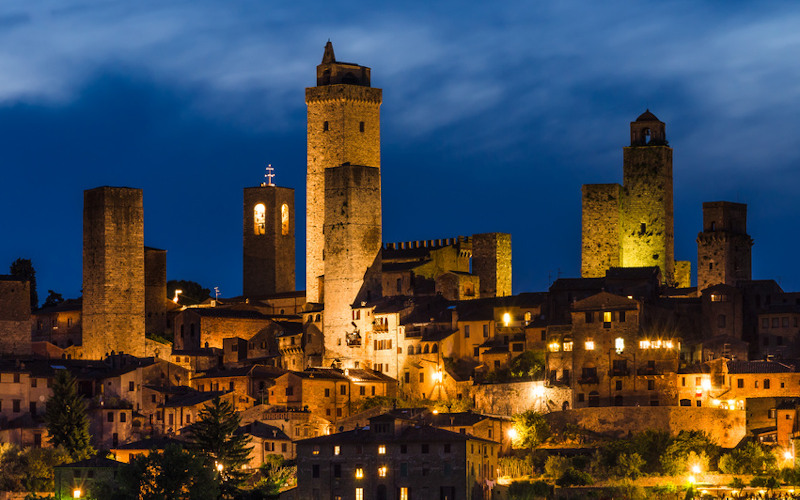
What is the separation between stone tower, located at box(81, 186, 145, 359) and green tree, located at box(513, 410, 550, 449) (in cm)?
2458

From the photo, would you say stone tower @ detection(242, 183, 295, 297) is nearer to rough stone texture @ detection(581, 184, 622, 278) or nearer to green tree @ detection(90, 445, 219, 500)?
rough stone texture @ detection(581, 184, 622, 278)

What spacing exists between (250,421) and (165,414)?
428 cm

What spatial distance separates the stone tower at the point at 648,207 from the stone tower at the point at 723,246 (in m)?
2.02

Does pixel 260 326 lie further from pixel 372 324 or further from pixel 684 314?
pixel 684 314

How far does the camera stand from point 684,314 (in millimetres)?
88625

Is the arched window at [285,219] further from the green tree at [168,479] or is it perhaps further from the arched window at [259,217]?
the green tree at [168,479]

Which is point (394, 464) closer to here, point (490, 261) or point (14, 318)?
point (490, 261)

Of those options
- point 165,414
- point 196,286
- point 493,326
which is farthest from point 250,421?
point 196,286

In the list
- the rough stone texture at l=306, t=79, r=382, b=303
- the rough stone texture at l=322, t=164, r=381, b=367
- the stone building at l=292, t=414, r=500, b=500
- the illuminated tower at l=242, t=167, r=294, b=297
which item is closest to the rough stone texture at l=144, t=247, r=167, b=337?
the illuminated tower at l=242, t=167, r=294, b=297

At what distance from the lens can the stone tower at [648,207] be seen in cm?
9738

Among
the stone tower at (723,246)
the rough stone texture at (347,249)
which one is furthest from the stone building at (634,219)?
the rough stone texture at (347,249)

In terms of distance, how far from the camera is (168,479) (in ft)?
246

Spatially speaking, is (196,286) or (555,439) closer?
(555,439)

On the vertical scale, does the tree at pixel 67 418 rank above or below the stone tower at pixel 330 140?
below
